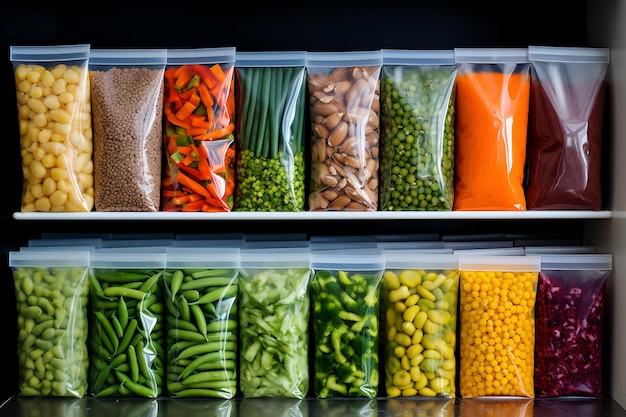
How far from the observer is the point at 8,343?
1792 mm

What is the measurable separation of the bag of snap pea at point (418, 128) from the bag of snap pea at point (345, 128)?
0.11 ft

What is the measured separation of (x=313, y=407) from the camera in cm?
169

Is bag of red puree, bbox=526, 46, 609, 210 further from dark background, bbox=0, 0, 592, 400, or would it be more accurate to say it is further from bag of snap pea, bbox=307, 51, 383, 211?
bag of snap pea, bbox=307, 51, 383, 211

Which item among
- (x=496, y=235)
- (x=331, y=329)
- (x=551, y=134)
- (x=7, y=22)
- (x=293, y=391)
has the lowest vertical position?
(x=293, y=391)

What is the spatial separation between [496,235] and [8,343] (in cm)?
125

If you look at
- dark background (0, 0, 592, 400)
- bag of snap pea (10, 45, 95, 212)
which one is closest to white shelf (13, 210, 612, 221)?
bag of snap pea (10, 45, 95, 212)

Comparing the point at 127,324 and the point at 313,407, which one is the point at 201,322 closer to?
the point at 127,324

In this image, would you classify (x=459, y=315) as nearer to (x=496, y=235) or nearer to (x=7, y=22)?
(x=496, y=235)

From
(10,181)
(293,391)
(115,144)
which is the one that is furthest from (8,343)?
(293,391)

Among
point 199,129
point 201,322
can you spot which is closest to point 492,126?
point 199,129

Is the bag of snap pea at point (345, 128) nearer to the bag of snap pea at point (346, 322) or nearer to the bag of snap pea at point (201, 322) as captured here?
the bag of snap pea at point (346, 322)

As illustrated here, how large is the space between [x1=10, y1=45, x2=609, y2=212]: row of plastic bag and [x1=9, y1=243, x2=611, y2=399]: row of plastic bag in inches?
5.5

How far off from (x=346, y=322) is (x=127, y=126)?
0.68 meters

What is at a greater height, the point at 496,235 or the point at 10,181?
the point at 10,181
